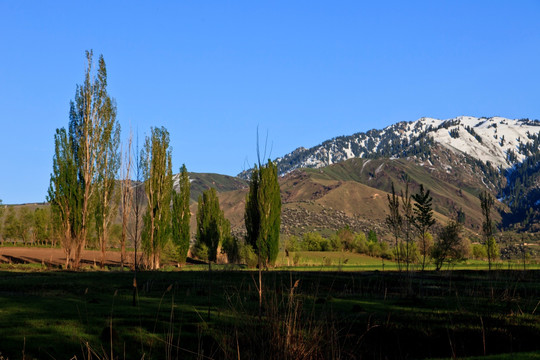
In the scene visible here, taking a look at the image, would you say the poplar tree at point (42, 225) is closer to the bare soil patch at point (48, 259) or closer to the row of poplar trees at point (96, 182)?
the bare soil patch at point (48, 259)

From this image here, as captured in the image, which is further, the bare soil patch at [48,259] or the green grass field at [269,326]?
the bare soil patch at [48,259]

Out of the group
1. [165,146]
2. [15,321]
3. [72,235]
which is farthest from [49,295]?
[165,146]

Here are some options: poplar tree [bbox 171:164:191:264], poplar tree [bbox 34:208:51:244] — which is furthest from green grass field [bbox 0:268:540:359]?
poplar tree [bbox 34:208:51:244]

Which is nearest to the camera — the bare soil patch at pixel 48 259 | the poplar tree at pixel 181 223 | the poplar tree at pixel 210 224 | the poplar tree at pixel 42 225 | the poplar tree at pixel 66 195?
the poplar tree at pixel 66 195

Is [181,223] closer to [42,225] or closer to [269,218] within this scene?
[269,218]

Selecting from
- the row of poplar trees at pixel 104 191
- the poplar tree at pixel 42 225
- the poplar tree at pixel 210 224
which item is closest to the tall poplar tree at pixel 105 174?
the row of poplar trees at pixel 104 191

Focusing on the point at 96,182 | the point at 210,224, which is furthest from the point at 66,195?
the point at 210,224

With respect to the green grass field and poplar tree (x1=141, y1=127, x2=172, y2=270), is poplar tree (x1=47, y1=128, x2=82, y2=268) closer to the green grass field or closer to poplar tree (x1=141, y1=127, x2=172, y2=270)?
poplar tree (x1=141, y1=127, x2=172, y2=270)

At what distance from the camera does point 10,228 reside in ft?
367

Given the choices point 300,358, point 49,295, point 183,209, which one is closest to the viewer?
point 300,358

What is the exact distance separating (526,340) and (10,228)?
385 ft

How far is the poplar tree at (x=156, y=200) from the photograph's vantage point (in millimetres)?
51094

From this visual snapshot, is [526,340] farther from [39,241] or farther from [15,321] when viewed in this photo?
[39,241]

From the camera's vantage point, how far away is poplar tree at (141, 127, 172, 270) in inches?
2012
